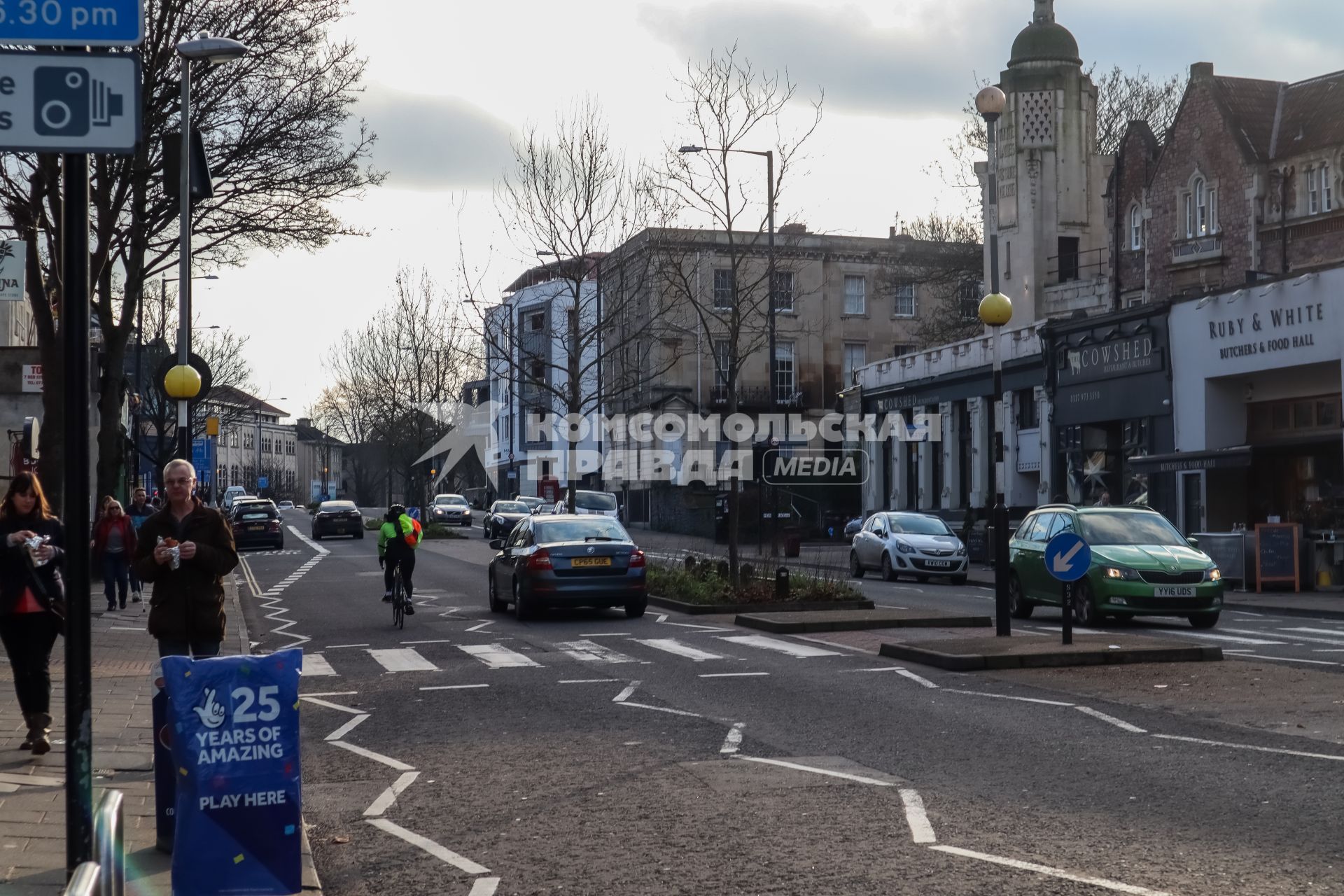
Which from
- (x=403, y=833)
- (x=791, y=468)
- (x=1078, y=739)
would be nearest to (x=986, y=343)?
(x=791, y=468)

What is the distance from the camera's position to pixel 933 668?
48.9 ft

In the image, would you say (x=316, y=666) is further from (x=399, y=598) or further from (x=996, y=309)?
(x=996, y=309)

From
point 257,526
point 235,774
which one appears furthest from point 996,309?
point 257,526

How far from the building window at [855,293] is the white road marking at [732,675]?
195ft

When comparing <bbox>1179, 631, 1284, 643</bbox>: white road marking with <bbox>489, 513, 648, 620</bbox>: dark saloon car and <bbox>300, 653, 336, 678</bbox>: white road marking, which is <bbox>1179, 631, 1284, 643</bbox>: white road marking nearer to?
<bbox>489, 513, 648, 620</bbox>: dark saloon car

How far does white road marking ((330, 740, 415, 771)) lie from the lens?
9734 millimetres

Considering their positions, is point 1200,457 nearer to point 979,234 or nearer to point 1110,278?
point 1110,278

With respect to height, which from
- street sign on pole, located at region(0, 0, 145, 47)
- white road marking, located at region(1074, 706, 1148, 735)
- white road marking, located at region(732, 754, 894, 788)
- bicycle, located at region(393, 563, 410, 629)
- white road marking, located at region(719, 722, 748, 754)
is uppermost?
street sign on pole, located at region(0, 0, 145, 47)

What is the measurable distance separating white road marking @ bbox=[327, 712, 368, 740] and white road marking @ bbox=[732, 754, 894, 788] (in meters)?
3.17

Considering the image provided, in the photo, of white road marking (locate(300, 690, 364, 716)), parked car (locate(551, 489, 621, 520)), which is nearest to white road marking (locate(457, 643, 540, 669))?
white road marking (locate(300, 690, 364, 716))

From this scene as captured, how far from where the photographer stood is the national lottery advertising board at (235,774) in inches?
228

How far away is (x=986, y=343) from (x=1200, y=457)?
1505 centimetres

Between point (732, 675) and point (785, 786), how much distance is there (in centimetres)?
590

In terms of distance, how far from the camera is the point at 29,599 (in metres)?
9.89
